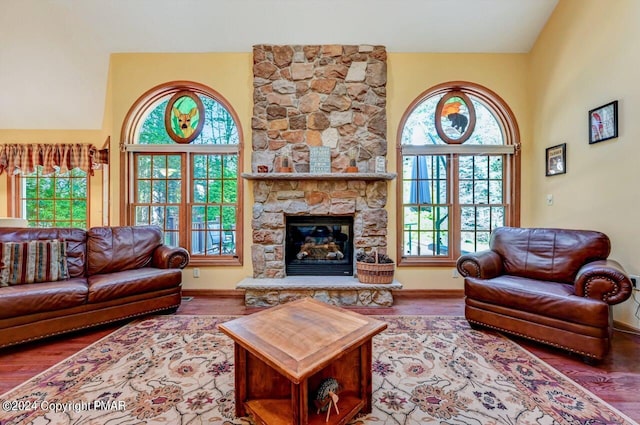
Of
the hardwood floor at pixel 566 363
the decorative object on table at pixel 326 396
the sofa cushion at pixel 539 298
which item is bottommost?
the hardwood floor at pixel 566 363

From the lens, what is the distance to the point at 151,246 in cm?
315

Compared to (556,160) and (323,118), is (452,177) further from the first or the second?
(323,118)

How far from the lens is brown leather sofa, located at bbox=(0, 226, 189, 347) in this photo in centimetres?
216

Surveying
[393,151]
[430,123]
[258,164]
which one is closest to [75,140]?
[258,164]

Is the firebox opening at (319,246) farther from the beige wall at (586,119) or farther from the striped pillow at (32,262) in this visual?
the beige wall at (586,119)

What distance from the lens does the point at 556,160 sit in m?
3.16

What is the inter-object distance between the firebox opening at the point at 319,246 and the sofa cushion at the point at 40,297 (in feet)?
6.82

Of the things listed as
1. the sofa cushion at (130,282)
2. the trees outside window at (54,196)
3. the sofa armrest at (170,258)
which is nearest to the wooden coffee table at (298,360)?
the sofa cushion at (130,282)

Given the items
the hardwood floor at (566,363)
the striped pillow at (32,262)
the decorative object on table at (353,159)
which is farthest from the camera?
the decorative object on table at (353,159)

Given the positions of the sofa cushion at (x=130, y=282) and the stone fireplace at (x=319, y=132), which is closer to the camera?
the sofa cushion at (x=130, y=282)

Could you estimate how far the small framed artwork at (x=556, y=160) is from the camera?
10.0ft

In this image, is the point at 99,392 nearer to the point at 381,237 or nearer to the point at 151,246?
the point at 151,246

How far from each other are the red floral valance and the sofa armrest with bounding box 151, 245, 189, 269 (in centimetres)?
214

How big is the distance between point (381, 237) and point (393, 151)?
1.16 metres
